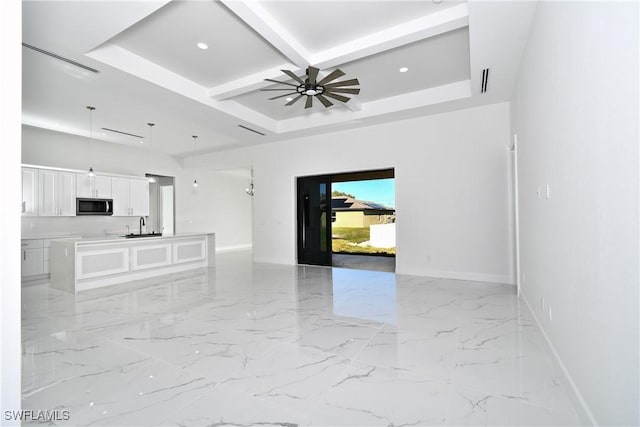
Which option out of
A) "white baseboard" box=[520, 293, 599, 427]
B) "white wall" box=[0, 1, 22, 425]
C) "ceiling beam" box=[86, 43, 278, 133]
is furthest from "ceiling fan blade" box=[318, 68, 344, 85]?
"white baseboard" box=[520, 293, 599, 427]

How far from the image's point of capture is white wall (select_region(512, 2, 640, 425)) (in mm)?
1226

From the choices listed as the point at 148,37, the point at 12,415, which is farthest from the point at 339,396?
the point at 148,37

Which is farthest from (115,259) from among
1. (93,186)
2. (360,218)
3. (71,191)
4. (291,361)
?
(360,218)

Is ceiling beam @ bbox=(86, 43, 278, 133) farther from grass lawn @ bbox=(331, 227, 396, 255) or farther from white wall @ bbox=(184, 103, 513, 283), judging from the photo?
grass lawn @ bbox=(331, 227, 396, 255)

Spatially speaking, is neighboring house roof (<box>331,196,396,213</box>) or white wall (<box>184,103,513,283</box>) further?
neighboring house roof (<box>331,196,396,213</box>)

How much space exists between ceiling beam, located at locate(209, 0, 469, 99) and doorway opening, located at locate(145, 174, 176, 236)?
689cm

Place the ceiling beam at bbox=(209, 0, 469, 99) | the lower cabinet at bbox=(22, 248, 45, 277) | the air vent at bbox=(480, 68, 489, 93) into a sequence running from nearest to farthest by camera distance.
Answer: the ceiling beam at bbox=(209, 0, 469, 99), the air vent at bbox=(480, 68, 489, 93), the lower cabinet at bbox=(22, 248, 45, 277)

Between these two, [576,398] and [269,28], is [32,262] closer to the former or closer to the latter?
[269,28]

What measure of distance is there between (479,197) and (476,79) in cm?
200

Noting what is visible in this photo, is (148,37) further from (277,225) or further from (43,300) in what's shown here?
(277,225)

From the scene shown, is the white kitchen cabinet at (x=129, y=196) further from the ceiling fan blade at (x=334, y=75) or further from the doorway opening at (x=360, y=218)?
the ceiling fan blade at (x=334, y=75)

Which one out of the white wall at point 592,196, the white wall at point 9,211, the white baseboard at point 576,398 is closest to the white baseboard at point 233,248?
the white wall at point 9,211

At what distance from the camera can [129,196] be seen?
313 inches

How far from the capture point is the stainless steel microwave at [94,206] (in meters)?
6.99
